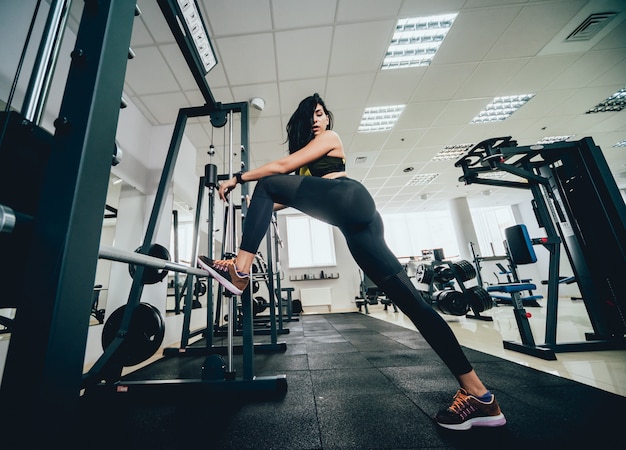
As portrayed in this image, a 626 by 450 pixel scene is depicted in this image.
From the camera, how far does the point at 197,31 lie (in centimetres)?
140

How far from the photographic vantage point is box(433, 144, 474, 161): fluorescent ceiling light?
221 inches

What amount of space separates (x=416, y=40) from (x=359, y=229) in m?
3.30

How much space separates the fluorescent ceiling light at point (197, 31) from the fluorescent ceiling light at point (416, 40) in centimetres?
248

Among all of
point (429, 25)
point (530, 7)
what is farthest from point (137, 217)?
point (530, 7)

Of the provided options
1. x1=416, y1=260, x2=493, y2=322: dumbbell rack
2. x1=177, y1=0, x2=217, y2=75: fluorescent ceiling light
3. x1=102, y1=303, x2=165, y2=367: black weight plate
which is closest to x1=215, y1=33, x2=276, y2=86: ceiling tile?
x1=177, y1=0, x2=217, y2=75: fluorescent ceiling light

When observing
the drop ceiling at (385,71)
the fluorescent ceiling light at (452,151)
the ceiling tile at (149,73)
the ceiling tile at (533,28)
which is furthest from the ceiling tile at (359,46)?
the fluorescent ceiling light at (452,151)

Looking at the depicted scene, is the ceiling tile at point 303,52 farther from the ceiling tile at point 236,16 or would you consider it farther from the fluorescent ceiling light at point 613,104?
the fluorescent ceiling light at point 613,104

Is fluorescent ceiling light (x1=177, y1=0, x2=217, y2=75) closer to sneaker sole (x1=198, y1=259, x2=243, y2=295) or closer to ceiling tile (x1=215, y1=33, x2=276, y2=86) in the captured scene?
sneaker sole (x1=198, y1=259, x2=243, y2=295)

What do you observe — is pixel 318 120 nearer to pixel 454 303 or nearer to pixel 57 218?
pixel 57 218

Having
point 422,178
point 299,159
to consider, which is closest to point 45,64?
point 299,159

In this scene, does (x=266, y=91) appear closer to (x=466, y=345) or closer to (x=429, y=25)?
(x=429, y=25)

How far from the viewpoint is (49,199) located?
500 mm

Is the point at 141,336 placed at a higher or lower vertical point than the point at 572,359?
higher

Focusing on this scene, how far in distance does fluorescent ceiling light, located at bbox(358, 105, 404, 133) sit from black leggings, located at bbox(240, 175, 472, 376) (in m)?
3.69
